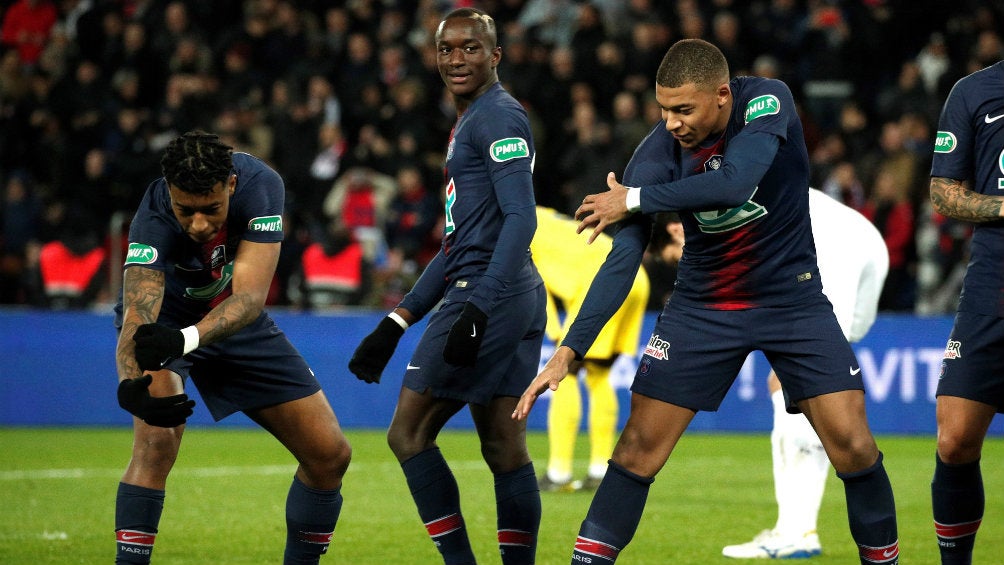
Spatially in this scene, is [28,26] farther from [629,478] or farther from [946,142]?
[629,478]

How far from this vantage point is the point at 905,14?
57.9 ft

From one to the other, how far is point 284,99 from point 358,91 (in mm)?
990

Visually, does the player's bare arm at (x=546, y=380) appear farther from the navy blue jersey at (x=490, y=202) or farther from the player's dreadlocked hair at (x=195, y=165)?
the player's dreadlocked hair at (x=195, y=165)

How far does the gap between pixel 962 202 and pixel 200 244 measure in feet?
10.8

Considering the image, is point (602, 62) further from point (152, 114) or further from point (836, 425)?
point (836, 425)

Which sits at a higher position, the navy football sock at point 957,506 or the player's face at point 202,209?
the player's face at point 202,209

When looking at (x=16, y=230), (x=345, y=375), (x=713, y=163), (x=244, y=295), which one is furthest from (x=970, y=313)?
(x=16, y=230)

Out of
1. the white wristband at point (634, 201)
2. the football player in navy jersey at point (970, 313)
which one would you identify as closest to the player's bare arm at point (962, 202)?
the football player in navy jersey at point (970, 313)

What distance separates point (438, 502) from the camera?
624 cm

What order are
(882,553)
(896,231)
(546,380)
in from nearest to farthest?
(546,380) → (882,553) → (896,231)

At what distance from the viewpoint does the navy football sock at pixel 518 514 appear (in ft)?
20.8

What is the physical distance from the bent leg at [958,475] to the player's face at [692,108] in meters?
1.72

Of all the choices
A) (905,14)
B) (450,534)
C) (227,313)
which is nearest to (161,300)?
(227,313)

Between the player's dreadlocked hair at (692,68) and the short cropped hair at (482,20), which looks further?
the short cropped hair at (482,20)
